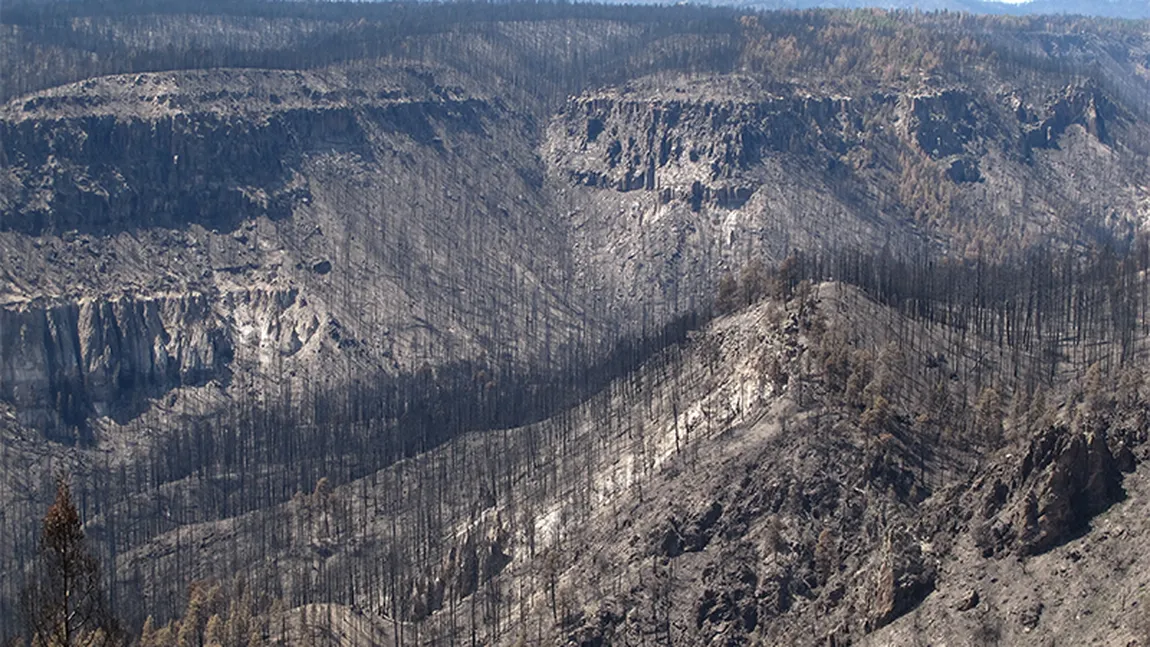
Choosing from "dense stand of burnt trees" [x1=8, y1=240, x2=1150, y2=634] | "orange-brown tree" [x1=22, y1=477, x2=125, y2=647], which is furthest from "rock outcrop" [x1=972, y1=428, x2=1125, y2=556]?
"orange-brown tree" [x1=22, y1=477, x2=125, y2=647]

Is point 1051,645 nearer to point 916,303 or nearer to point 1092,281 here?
point 916,303

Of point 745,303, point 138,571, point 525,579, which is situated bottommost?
point 138,571

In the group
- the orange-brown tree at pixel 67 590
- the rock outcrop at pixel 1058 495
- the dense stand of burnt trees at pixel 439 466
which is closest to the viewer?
the orange-brown tree at pixel 67 590

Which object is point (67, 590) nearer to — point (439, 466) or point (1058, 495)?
point (1058, 495)

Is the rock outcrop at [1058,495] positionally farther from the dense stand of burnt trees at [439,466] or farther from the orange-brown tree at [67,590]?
the orange-brown tree at [67,590]

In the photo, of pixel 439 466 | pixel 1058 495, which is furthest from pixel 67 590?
pixel 439 466

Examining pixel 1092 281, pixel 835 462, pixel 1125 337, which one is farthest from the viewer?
pixel 1092 281

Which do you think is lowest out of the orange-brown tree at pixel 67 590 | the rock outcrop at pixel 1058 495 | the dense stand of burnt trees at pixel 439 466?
the dense stand of burnt trees at pixel 439 466

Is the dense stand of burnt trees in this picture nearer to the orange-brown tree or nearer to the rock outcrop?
the rock outcrop

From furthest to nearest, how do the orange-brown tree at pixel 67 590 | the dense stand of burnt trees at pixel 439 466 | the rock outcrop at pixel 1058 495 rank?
the dense stand of burnt trees at pixel 439 466
the rock outcrop at pixel 1058 495
the orange-brown tree at pixel 67 590

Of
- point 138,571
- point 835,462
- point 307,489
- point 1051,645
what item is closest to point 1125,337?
point 835,462

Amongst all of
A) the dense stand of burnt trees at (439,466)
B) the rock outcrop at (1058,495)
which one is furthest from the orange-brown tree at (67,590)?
the dense stand of burnt trees at (439,466)
